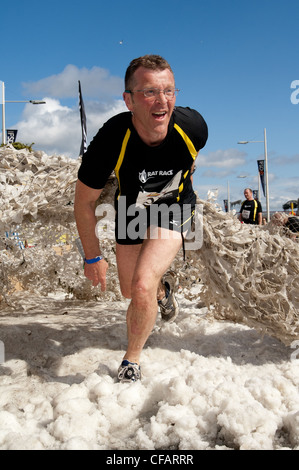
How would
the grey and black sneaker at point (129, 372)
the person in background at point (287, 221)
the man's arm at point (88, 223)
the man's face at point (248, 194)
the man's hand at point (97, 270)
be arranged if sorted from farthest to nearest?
the man's face at point (248, 194) → the person in background at point (287, 221) → the man's hand at point (97, 270) → the man's arm at point (88, 223) → the grey and black sneaker at point (129, 372)

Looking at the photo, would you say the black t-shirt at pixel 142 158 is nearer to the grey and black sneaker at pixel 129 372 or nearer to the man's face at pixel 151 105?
the man's face at pixel 151 105

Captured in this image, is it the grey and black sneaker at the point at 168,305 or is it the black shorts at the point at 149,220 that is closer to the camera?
the black shorts at the point at 149,220

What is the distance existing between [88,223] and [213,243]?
0.94 meters

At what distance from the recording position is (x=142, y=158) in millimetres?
2918

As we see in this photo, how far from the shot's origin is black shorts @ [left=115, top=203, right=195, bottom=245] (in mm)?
3100

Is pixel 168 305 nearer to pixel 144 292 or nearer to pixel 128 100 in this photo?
pixel 144 292

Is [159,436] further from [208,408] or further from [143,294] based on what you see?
[143,294]

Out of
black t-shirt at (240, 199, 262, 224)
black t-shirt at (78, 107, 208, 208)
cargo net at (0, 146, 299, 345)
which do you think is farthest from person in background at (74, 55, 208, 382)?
black t-shirt at (240, 199, 262, 224)

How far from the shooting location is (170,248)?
2.97m

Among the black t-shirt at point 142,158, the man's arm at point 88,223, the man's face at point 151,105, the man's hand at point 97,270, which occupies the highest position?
the man's face at point 151,105

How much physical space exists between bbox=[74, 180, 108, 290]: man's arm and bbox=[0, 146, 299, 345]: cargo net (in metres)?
0.55

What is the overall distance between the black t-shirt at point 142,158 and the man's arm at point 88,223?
0.24 feet

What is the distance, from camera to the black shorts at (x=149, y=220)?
3.10 m

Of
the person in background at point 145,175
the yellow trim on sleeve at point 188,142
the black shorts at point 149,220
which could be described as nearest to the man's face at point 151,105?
the person in background at point 145,175
